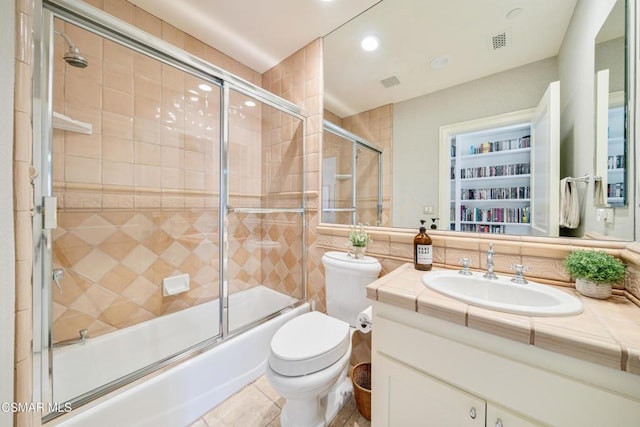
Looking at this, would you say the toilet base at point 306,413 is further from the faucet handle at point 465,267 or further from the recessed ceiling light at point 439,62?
the recessed ceiling light at point 439,62

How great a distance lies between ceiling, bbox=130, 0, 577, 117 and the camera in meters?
1.10

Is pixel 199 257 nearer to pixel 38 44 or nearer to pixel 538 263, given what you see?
pixel 38 44

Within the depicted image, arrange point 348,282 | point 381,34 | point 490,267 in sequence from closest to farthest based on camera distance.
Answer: point 490,267 → point 348,282 → point 381,34

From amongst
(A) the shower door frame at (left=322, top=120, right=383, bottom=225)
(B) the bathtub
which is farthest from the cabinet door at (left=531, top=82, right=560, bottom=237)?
(B) the bathtub

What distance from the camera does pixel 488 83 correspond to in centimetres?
117

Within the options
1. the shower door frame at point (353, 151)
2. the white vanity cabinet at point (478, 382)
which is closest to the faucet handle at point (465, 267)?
the white vanity cabinet at point (478, 382)

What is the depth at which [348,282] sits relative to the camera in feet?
4.54

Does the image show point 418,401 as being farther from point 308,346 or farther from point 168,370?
point 168,370

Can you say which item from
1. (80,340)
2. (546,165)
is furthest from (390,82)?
(80,340)

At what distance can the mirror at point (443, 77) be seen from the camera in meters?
0.98

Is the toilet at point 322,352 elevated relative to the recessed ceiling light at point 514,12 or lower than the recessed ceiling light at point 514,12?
lower

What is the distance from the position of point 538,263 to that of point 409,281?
0.57m

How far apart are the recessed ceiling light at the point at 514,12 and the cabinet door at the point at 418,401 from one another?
164 cm

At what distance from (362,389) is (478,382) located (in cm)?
71
